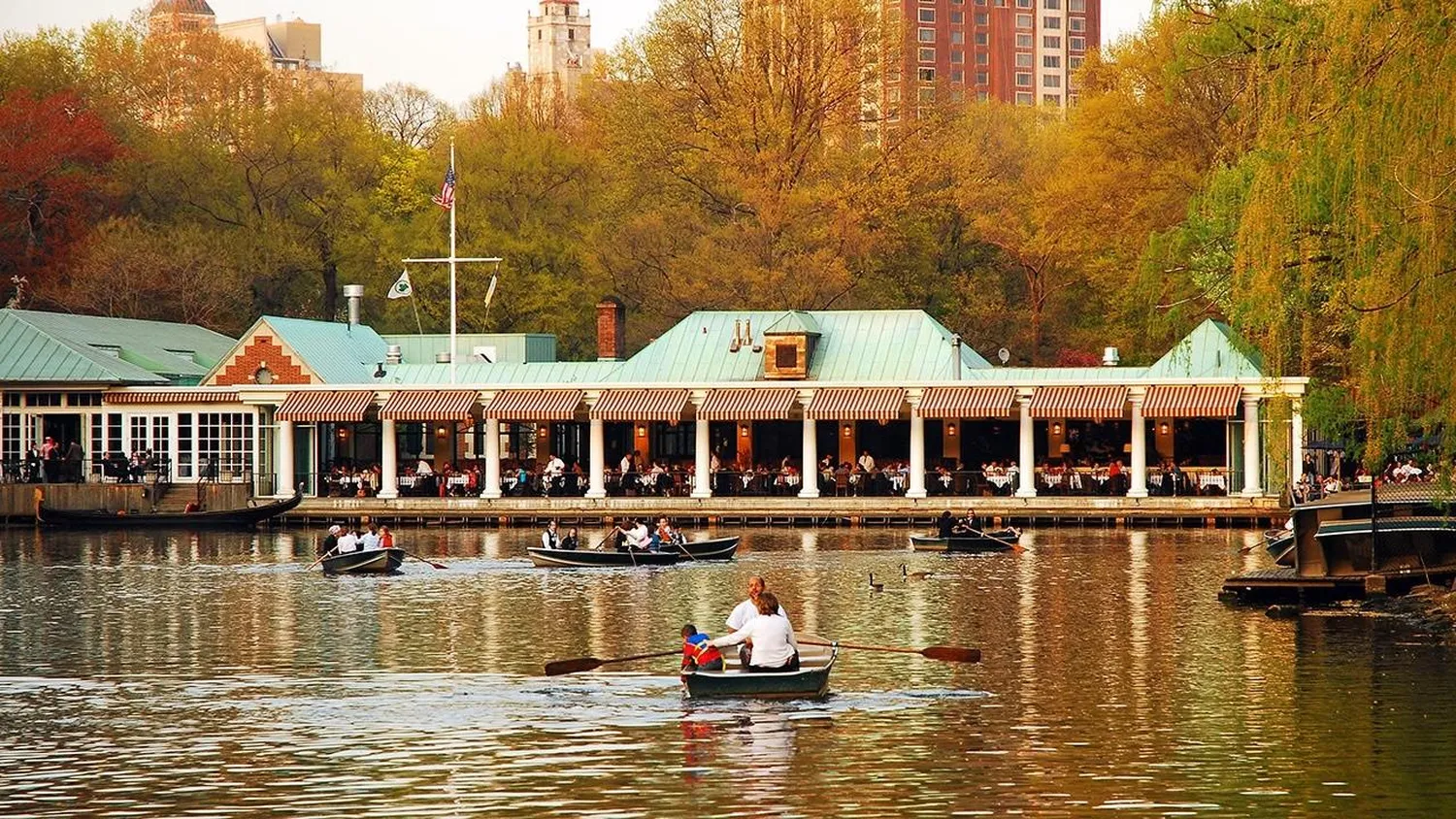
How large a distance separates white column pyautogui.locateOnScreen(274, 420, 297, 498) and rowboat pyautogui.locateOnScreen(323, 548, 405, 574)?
2145 cm

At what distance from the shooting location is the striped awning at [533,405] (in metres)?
66.6

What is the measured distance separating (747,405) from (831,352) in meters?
5.86

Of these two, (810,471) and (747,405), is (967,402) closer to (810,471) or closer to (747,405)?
(810,471)

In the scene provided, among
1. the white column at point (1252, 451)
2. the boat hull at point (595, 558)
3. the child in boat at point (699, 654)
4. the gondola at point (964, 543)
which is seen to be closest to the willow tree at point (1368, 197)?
the child in boat at point (699, 654)

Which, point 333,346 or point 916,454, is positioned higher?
point 333,346

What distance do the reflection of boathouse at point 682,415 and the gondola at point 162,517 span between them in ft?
10.0

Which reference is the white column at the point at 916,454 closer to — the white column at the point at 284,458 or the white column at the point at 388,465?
the white column at the point at 388,465

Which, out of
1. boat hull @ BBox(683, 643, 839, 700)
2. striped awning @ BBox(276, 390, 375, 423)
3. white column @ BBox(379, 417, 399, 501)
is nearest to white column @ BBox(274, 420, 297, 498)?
striped awning @ BBox(276, 390, 375, 423)

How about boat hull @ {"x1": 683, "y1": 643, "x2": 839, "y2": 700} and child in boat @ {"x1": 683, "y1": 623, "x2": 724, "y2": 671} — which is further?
child in boat @ {"x1": 683, "y1": 623, "x2": 724, "y2": 671}

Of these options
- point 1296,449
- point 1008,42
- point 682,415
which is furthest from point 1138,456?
point 1008,42

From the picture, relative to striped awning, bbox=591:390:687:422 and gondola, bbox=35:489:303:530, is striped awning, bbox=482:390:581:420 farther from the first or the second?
gondola, bbox=35:489:303:530

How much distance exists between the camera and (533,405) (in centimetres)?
6681

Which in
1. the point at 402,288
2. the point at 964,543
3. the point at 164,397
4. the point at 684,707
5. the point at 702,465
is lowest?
the point at 684,707

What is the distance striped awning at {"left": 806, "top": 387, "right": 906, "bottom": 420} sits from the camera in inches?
2527
